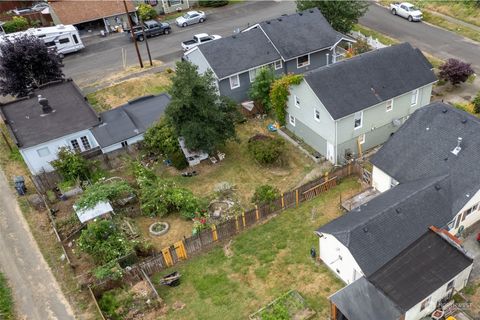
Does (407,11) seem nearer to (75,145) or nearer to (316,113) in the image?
(316,113)

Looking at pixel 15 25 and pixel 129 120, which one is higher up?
pixel 15 25

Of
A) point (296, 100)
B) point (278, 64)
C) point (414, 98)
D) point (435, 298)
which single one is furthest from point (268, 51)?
point (435, 298)

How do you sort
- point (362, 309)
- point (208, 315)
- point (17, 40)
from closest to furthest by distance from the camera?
point (362, 309)
point (208, 315)
point (17, 40)

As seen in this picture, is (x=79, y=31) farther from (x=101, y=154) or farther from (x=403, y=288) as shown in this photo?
(x=403, y=288)

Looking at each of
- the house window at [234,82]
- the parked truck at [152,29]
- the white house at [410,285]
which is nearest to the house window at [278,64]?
the house window at [234,82]

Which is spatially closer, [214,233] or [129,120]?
[214,233]

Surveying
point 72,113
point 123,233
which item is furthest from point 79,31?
A: point 123,233
